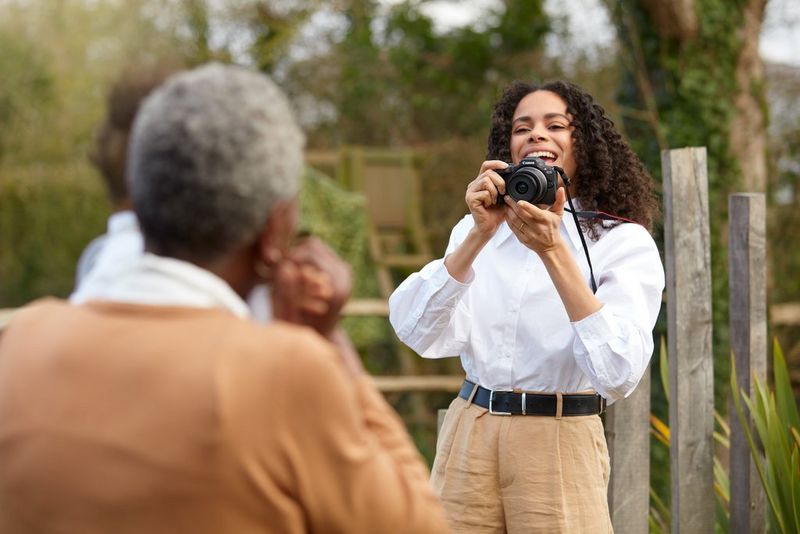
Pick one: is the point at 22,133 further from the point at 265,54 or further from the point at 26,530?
the point at 26,530

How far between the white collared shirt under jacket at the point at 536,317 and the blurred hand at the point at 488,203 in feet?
0.48

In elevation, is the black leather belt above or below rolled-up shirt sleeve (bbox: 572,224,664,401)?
below

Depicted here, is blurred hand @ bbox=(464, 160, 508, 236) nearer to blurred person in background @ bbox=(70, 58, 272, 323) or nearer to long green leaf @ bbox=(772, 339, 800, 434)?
blurred person in background @ bbox=(70, 58, 272, 323)

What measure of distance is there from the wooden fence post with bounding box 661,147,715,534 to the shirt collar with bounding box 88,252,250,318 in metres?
2.09

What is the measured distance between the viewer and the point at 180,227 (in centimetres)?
130

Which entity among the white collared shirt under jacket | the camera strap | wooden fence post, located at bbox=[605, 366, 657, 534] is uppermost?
the camera strap

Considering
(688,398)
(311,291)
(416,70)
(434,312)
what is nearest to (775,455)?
(688,398)

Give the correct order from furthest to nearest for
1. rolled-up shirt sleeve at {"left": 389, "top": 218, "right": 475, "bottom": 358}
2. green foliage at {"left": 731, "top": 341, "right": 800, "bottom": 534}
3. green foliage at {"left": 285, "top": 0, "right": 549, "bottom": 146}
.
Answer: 1. green foliage at {"left": 285, "top": 0, "right": 549, "bottom": 146}
2. green foliage at {"left": 731, "top": 341, "right": 800, "bottom": 534}
3. rolled-up shirt sleeve at {"left": 389, "top": 218, "right": 475, "bottom": 358}

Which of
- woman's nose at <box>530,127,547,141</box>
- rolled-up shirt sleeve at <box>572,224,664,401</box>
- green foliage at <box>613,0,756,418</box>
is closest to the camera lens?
rolled-up shirt sleeve at <box>572,224,664,401</box>

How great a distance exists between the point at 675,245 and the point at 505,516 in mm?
1099

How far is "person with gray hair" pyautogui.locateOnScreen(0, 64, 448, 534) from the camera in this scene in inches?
47.5

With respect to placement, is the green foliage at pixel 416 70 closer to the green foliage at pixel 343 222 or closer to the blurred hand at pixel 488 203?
the green foliage at pixel 343 222

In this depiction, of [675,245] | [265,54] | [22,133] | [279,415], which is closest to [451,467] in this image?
[675,245]

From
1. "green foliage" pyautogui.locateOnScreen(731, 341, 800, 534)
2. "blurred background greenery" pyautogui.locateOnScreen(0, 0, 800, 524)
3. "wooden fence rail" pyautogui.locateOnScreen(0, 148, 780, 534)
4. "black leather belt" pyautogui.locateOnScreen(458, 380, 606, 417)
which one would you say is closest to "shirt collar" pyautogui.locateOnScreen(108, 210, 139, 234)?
"black leather belt" pyautogui.locateOnScreen(458, 380, 606, 417)
